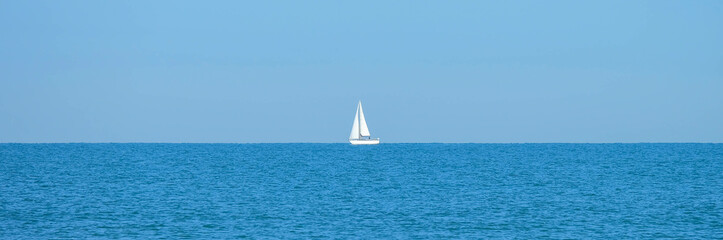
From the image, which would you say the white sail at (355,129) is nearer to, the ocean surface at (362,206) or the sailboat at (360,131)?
the sailboat at (360,131)

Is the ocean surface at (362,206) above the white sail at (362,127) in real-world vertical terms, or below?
below

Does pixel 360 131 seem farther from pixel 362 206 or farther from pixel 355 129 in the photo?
pixel 362 206

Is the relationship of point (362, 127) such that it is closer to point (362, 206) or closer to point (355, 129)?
point (355, 129)

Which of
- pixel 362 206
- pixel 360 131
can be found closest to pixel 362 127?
pixel 360 131

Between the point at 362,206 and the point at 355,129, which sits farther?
the point at 355,129

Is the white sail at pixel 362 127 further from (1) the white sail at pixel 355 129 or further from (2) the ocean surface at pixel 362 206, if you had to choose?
(2) the ocean surface at pixel 362 206

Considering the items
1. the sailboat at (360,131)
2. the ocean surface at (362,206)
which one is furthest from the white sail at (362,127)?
the ocean surface at (362,206)

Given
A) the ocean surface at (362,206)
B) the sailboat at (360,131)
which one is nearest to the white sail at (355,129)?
the sailboat at (360,131)

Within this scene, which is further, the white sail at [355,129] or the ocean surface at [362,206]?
the white sail at [355,129]

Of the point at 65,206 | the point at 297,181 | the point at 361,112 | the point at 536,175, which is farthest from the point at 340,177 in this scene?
the point at 361,112

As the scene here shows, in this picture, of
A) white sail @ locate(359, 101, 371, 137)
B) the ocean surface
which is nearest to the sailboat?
white sail @ locate(359, 101, 371, 137)

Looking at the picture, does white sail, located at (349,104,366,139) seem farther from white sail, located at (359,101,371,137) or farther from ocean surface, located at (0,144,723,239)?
ocean surface, located at (0,144,723,239)

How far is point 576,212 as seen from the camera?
47.9m

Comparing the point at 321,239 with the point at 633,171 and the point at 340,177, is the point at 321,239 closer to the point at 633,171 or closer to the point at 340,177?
the point at 340,177
